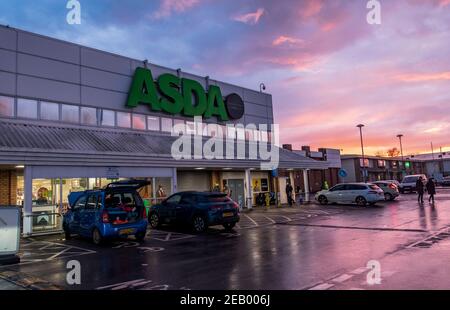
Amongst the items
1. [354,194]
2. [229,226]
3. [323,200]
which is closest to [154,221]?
[229,226]

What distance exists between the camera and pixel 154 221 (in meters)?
16.7

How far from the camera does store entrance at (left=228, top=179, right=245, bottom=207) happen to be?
2608cm

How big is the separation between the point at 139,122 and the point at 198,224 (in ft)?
31.4

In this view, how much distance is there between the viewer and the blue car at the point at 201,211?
47.9 ft

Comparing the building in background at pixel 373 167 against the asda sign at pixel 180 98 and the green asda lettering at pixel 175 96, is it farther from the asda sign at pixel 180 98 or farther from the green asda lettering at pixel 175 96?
the green asda lettering at pixel 175 96

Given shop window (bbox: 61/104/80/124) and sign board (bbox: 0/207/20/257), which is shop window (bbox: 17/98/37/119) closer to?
shop window (bbox: 61/104/80/124)

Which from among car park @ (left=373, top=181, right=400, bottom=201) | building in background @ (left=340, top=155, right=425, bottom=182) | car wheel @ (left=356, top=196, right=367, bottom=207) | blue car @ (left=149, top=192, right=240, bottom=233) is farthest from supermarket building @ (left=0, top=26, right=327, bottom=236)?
building in background @ (left=340, top=155, right=425, bottom=182)

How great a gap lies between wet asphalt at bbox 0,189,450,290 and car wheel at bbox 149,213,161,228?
2.01 meters

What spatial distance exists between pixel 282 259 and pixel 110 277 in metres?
3.89

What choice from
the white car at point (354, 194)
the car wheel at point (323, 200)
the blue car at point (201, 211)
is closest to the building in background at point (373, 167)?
the car wheel at point (323, 200)

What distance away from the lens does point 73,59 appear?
63.4ft

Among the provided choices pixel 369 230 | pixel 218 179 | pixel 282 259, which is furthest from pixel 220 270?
pixel 218 179

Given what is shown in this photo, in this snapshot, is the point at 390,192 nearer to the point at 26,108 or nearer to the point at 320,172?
the point at 320,172

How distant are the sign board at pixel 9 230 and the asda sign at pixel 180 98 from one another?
1214 cm
